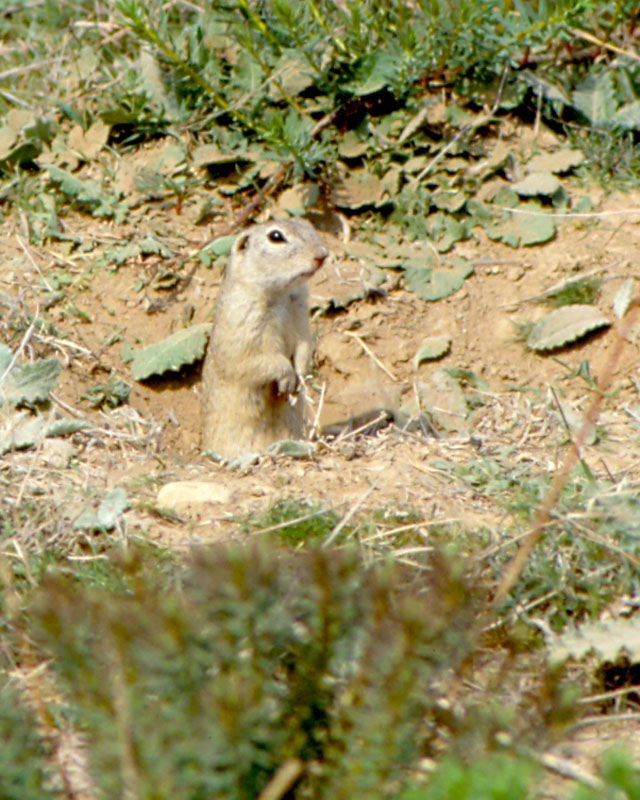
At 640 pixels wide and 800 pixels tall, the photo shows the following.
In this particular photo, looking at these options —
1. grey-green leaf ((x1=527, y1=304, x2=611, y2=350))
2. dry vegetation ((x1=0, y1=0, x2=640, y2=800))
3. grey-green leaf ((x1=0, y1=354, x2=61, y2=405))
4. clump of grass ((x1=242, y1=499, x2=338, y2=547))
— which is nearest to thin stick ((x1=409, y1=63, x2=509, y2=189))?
dry vegetation ((x1=0, y1=0, x2=640, y2=800))

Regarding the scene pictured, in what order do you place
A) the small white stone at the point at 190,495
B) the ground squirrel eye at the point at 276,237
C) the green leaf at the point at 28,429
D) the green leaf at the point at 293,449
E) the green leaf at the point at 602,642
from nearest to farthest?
1. the green leaf at the point at 602,642
2. the small white stone at the point at 190,495
3. the green leaf at the point at 28,429
4. the green leaf at the point at 293,449
5. the ground squirrel eye at the point at 276,237

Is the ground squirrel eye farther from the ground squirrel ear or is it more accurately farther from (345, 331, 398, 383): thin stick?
(345, 331, 398, 383): thin stick

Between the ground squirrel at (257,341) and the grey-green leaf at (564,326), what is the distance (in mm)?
1188

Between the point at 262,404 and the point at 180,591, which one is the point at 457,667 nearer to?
the point at 180,591

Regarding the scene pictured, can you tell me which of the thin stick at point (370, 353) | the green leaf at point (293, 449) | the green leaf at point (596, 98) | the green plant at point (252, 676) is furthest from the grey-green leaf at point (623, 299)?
the green plant at point (252, 676)

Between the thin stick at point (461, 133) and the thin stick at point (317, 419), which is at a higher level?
the thin stick at point (461, 133)

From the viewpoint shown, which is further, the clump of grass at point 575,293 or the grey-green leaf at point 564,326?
the clump of grass at point 575,293

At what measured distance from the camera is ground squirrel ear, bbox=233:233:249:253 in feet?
16.9

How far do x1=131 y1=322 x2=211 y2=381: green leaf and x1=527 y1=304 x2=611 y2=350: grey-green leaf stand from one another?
176 cm

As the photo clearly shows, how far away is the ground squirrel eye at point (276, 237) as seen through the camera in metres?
4.93

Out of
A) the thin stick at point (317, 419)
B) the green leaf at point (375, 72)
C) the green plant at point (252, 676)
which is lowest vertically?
the thin stick at point (317, 419)

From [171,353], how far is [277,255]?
0.86 metres

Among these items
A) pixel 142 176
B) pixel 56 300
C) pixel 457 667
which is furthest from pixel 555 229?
A: pixel 457 667

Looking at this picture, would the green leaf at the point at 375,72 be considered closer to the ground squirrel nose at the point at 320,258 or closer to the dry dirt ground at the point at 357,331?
the dry dirt ground at the point at 357,331
